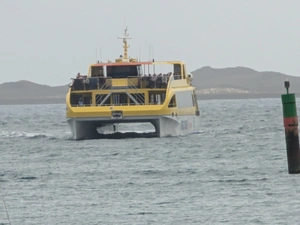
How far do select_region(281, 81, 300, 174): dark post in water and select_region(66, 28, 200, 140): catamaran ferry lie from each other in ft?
101

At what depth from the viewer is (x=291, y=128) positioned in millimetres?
24938

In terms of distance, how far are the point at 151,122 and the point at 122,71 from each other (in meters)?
4.40

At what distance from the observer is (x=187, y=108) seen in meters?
61.8

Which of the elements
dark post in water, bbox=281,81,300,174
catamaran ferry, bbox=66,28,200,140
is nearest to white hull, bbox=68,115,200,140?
catamaran ferry, bbox=66,28,200,140

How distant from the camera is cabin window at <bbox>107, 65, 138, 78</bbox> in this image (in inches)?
2416

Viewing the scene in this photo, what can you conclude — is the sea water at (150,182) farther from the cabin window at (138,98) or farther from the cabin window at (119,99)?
the cabin window at (138,98)

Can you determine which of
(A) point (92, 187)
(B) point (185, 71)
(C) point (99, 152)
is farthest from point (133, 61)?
(A) point (92, 187)

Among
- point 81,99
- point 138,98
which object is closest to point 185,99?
point 138,98

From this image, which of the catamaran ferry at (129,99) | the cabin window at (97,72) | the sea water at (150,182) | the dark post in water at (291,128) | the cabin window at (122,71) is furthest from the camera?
the cabin window at (97,72)

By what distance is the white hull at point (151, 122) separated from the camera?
185 feet

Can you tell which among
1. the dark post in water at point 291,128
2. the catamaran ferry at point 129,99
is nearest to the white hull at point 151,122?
the catamaran ferry at point 129,99

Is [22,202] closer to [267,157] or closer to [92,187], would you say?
[92,187]

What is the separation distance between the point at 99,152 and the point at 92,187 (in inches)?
574

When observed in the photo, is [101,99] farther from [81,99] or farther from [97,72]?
[97,72]
